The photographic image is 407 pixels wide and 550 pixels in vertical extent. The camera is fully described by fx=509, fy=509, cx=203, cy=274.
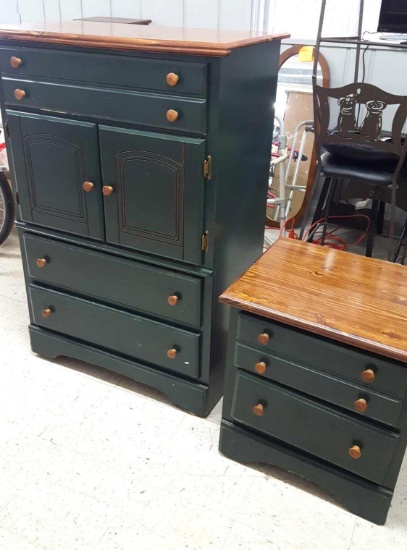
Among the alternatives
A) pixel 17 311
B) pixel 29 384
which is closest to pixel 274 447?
pixel 29 384

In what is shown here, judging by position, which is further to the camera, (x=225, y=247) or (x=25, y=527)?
(x=225, y=247)

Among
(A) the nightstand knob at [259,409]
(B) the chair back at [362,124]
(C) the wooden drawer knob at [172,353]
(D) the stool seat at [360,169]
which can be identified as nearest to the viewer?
(A) the nightstand knob at [259,409]

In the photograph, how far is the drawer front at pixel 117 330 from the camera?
1.65 metres

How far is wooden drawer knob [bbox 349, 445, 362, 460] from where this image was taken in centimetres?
130

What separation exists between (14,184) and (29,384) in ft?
2.37

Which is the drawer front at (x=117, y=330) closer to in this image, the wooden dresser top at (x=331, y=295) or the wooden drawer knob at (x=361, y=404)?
the wooden dresser top at (x=331, y=295)

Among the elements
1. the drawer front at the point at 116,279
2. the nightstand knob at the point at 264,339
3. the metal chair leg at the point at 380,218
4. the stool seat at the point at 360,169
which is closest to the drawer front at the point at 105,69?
the drawer front at the point at 116,279

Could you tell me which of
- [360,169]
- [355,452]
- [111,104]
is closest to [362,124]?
[360,169]

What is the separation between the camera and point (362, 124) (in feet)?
7.06

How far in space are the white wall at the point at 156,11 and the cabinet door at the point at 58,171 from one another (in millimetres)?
1730

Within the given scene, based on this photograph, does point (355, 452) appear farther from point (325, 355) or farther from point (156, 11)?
point (156, 11)

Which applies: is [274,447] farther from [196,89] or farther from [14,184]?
[14,184]

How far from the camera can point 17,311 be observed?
229 cm

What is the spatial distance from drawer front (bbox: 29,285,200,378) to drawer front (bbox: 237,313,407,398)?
0.30m
